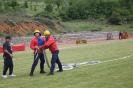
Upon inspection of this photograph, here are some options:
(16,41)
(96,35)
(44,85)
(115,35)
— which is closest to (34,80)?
(44,85)

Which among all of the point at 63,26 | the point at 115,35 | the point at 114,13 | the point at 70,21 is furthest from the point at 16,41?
the point at 114,13

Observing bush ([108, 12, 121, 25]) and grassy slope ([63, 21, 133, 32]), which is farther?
bush ([108, 12, 121, 25])

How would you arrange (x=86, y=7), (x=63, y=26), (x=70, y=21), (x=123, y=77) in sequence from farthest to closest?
(x=86, y=7) < (x=70, y=21) < (x=63, y=26) < (x=123, y=77)

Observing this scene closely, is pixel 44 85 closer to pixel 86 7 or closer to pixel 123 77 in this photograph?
pixel 123 77

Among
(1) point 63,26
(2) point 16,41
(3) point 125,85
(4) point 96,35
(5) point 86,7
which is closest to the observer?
(3) point 125,85

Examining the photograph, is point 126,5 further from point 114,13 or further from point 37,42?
point 37,42

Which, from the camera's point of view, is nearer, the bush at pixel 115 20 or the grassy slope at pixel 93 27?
the grassy slope at pixel 93 27

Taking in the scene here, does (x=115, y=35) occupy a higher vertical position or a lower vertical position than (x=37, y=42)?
lower

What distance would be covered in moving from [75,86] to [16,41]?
35301mm

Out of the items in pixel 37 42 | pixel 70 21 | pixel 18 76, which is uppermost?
pixel 37 42

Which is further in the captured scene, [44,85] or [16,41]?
[16,41]

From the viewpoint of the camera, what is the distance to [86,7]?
348 feet

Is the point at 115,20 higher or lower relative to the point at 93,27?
lower

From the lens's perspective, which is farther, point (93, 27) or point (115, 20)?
point (115, 20)
